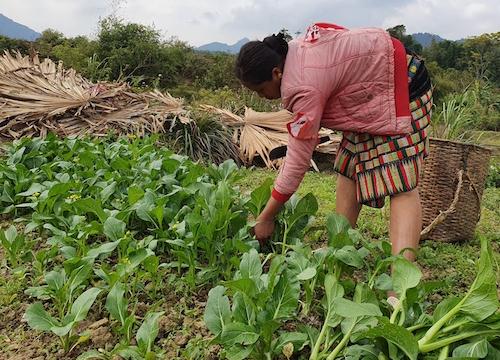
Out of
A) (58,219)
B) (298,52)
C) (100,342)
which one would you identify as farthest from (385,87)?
(58,219)

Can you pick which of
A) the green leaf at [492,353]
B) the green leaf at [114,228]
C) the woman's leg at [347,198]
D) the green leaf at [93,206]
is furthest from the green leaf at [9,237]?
the green leaf at [492,353]

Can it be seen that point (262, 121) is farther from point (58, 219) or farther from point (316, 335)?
point (316, 335)

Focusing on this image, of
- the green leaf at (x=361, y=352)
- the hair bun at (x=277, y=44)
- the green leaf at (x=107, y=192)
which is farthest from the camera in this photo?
the green leaf at (x=107, y=192)

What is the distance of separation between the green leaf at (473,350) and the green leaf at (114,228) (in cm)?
162

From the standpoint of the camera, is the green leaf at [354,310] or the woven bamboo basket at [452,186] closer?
the green leaf at [354,310]

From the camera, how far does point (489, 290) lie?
5.09 ft

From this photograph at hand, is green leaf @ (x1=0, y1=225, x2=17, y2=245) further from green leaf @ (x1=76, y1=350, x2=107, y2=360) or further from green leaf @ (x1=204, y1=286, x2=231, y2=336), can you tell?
green leaf @ (x1=204, y1=286, x2=231, y2=336)

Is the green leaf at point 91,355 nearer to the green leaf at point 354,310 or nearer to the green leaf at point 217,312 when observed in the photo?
the green leaf at point 217,312

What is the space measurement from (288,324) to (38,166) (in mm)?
2927

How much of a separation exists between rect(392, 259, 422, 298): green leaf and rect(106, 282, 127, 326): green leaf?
3.47 feet

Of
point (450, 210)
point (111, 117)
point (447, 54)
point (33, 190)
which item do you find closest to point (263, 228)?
point (450, 210)

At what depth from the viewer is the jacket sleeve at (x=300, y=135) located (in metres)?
2.33

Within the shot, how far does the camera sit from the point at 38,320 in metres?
1.96

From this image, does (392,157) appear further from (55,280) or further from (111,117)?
(111,117)
